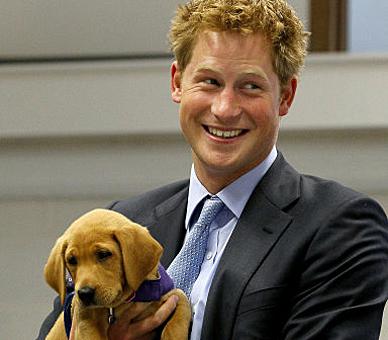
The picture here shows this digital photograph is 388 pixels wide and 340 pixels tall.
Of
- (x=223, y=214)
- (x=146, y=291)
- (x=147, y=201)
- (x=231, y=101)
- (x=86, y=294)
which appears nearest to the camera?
(x=86, y=294)

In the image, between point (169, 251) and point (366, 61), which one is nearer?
point (169, 251)

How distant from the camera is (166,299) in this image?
1759mm

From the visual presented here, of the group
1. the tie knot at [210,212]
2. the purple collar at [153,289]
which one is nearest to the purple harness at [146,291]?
the purple collar at [153,289]

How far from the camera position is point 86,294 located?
1.62 metres

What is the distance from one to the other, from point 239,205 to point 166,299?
260mm

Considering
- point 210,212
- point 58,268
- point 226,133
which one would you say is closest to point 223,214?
point 210,212

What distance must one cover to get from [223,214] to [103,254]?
0.36 meters

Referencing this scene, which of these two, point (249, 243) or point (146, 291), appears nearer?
point (146, 291)

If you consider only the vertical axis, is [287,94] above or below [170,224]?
above

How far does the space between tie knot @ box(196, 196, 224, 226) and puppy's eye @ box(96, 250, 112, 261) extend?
314 mm

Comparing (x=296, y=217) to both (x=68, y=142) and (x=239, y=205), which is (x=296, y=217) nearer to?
(x=239, y=205)

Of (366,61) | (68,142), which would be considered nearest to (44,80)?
(68,142)

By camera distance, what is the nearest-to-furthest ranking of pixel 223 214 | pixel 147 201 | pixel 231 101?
pixel 231 101
pixel 223 214
pixel 147 201

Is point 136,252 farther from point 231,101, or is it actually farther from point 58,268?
point 231,101
